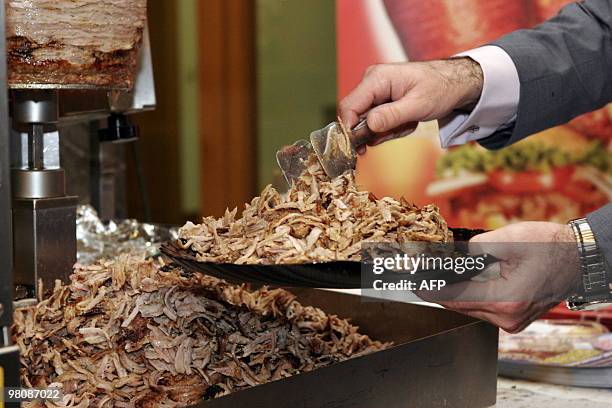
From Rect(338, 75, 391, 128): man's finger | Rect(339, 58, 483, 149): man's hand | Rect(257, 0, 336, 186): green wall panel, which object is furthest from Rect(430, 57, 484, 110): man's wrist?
Rect(257, 0, 336, 186): green wall panel

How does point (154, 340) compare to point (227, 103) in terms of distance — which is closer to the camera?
point (154, 340)

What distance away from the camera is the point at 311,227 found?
1.15 meters

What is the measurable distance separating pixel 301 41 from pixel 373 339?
3.58 meters

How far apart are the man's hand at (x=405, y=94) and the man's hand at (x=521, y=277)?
0.36 metres

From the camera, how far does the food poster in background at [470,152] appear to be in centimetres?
230

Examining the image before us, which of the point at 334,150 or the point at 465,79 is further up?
the point at 465,79

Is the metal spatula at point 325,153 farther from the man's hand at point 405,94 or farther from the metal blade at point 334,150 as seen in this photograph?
the man's hand at point 405,94

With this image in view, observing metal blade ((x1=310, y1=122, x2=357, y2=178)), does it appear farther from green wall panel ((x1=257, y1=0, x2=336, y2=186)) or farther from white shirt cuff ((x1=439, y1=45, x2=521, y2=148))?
green wall panel ((x1=257, y1=0, x2=336, y2=186))

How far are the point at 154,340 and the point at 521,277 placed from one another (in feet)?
1.61

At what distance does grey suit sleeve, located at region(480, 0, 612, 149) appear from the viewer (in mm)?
1609

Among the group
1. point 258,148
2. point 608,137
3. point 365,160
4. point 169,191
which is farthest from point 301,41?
point 608,137

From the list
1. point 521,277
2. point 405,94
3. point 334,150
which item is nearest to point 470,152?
point 405,94

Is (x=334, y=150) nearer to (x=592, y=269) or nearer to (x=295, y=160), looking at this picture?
(x=295, y=160)

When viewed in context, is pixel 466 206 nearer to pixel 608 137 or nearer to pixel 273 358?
pixel 608 137
